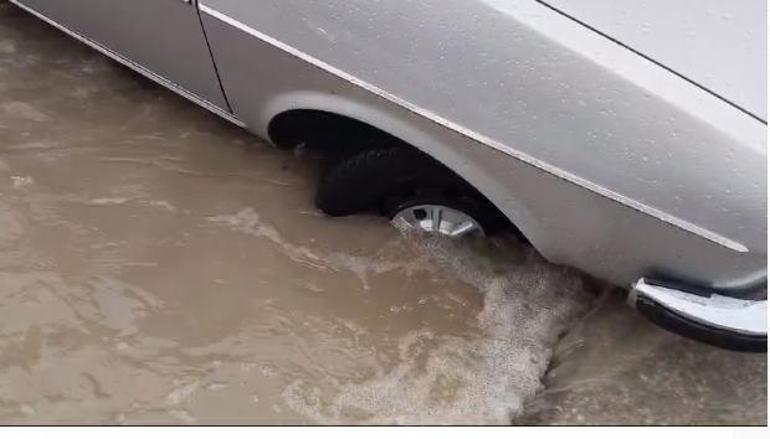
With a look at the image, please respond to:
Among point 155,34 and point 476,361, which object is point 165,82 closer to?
point 155,34

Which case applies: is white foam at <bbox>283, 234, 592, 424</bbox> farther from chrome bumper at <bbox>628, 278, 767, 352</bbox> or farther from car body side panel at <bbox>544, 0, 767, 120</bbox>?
car body side panel at <bbox>544, 0, 767, 120</bbox>

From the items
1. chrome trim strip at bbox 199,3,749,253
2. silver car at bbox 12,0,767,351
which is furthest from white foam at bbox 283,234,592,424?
chrome trim strip at bbox 199,3,749,253

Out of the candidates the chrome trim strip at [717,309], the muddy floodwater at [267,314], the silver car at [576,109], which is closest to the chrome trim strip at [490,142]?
the silver car at [576,109]

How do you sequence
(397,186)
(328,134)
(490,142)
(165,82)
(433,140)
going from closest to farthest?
(490,142)
(433,140)
(397,186)
(328,134)
(165,82)

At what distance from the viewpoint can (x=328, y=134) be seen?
11.1 feet

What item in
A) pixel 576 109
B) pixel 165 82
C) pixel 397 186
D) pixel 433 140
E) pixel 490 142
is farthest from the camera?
pixel 165 82

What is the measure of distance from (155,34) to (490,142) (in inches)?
50.7

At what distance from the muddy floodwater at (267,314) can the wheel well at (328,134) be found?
313 millimetres

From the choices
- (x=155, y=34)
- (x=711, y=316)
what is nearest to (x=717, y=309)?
(x=711, y=316)

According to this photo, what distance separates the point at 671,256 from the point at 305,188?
1.53 metres

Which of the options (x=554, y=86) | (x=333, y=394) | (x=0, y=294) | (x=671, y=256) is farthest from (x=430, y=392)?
(x=0, y=294)

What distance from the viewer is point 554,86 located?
261 cm

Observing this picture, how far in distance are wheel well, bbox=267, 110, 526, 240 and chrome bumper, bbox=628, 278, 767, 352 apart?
0.61 metres

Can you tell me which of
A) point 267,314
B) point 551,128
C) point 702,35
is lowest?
point 267,314
